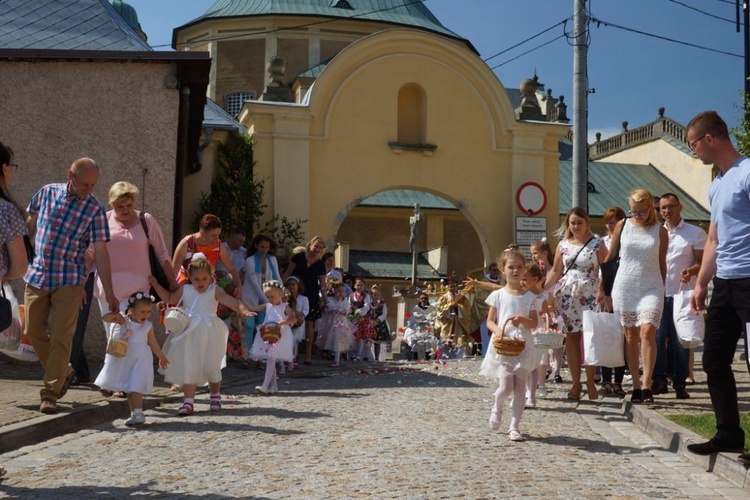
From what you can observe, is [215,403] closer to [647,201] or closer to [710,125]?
[647,201]

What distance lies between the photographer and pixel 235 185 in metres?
24.5

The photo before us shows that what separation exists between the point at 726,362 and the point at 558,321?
4278mm

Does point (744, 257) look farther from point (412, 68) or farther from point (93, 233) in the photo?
point (412, 68)

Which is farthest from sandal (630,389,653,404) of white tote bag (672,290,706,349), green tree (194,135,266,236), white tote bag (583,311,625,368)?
green tree (194,135,266,236)

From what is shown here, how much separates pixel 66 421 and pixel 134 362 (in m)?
0.88

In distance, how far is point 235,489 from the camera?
6.04 meters

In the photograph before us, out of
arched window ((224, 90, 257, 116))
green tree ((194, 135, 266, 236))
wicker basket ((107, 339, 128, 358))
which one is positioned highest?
arched window ((224, 90, 257, 116))

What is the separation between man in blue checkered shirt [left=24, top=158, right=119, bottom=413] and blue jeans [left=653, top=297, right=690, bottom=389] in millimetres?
5288

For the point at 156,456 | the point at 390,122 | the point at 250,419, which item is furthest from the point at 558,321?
the point at 390,122

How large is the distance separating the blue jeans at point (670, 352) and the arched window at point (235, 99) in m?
33.2

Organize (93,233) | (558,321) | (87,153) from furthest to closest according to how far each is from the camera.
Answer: (87,153) < (558,321) < (93,233)

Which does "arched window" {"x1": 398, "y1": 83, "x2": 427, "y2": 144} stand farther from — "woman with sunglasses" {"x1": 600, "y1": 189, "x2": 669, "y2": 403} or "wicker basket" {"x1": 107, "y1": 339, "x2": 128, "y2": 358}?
"wicker basket" {"x1": 107, "y1": 339, "x2": 128, "y2": 358}

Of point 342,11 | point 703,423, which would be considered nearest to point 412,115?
point 342,11

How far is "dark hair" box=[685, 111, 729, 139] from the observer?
696 cm
